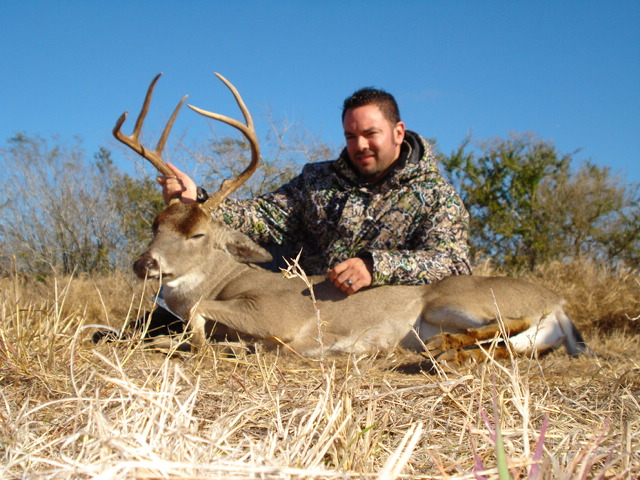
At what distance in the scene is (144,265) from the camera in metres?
4.30

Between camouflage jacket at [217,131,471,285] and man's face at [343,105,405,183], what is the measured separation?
0.13 metres

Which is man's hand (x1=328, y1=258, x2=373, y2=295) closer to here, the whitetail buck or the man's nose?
the whitetail buck

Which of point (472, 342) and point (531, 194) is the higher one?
point (531, 194)

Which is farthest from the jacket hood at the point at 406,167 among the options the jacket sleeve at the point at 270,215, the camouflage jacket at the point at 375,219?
the jacket sleeve at the point at 270,215

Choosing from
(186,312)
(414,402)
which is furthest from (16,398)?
(186,312)

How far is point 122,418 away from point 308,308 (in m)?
2.88

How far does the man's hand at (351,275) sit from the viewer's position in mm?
4273

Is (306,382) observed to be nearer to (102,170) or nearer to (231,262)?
(231,262)

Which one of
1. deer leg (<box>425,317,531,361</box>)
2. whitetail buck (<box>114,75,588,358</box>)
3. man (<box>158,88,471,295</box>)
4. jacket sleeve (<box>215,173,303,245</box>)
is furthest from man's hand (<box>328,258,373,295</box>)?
jacket sleeve (<box>215,173,303,245</box>)

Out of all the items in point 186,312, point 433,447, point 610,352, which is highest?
point 433,447

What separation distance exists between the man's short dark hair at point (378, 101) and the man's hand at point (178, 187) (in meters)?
1.59

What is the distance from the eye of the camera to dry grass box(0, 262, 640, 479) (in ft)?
4.63

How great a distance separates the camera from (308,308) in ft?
14.8

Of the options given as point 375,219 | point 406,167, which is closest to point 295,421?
point 375,219
